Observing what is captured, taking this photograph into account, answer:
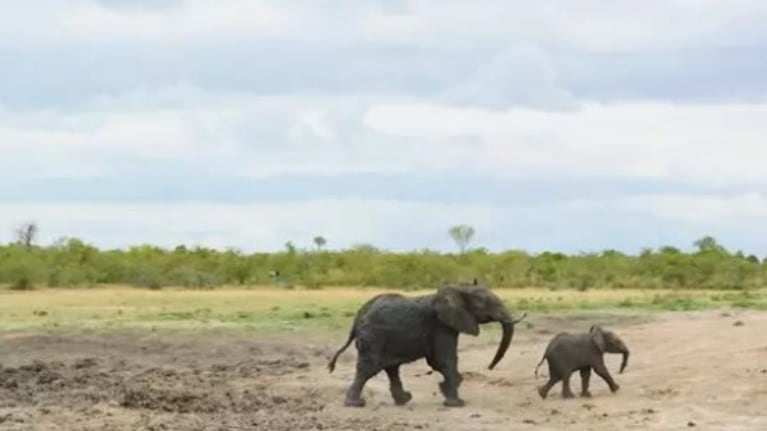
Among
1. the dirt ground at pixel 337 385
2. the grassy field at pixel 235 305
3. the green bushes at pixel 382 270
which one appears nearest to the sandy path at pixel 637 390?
the dirt ground at pixel 337 385

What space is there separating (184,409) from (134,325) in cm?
1163

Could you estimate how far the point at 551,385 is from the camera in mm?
18500

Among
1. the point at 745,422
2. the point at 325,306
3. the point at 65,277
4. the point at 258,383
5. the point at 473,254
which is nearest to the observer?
the point at 745,422

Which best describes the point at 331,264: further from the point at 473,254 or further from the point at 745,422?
the point at 745,422

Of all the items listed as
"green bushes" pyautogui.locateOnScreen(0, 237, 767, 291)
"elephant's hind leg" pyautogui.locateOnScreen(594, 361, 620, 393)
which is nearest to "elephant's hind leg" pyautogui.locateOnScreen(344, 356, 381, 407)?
"elephant's hind leg" pyautogui.locateOnScreen(594, 361, 620, 393)

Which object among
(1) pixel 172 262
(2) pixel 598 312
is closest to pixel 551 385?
(2) pixel 598 312

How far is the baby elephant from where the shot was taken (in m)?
18.4

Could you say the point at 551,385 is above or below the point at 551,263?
below

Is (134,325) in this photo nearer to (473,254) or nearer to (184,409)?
(184,409)

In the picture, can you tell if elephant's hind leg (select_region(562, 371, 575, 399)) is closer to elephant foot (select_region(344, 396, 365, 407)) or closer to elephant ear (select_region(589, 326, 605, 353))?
elephant ear (select_region(589, 326, 605, 353))

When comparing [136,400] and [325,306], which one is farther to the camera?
[325,306]

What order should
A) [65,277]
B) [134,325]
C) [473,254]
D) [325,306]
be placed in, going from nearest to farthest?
[134,325], [325,306], [65,277], [473,254]

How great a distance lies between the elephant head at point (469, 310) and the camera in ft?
57.8

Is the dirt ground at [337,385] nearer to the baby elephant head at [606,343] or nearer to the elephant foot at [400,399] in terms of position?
the elephant foot at [400,399]
